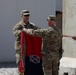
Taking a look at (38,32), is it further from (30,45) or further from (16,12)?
(16,12)

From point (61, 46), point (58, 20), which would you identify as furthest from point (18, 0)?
point (61, 46)

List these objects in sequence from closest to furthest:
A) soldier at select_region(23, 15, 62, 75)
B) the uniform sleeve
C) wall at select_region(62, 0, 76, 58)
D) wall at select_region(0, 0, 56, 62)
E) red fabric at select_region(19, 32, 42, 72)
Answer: wall at select_region(62, 0, 76, 58)
the uniform sleeve
soldier at select_region(23, 15, 62, 75)
red fabric at select_region(19, 32, 42, 72)
wall at select_region(0, 0, 56, 62)

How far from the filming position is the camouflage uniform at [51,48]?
7285 millimetres

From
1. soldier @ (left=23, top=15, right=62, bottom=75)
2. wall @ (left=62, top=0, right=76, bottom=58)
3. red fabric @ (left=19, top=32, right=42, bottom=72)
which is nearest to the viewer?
wall @ (left=62, top=0, right=76, bottom=58)

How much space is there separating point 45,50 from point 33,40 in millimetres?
369

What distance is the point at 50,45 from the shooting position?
7.43 meters

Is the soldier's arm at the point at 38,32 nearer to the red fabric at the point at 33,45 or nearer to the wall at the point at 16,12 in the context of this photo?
the red fabric at the point at 33,45

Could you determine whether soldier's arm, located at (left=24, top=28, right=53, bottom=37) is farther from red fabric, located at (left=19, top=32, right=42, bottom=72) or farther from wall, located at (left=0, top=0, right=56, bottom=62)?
wall, located at (left=0, top=0, right=56, bottom=62)

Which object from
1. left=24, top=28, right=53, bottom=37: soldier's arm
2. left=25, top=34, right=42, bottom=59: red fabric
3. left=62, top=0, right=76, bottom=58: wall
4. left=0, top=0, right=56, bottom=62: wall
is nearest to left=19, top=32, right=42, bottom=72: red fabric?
left=25, top=34, right=42, bottom=59: red fabric

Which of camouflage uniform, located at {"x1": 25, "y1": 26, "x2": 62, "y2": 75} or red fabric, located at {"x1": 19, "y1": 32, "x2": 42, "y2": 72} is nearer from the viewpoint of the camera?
camouflage uniform, located at {"x1": 25, "y1": 26, "x2": 62, "y2": 75}

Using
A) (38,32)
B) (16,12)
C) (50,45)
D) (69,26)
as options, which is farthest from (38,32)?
(16,12)

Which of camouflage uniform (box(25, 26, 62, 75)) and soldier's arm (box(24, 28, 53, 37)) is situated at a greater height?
soldier's arm (box(24, 28, 53, 37))

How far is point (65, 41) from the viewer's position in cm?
707

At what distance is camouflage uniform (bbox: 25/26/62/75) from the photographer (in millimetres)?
7285
